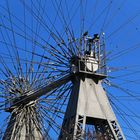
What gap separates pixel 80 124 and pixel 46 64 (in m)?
6.23

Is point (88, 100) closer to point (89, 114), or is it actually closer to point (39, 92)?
point (89, 114)

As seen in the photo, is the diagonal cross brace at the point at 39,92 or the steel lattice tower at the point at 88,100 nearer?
the steel lattice tower at the point at 88,100

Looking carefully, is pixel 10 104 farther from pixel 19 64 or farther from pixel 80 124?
pixel 80 124

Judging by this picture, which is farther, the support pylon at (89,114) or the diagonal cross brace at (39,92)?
the diagonal cross brace at (39,92)

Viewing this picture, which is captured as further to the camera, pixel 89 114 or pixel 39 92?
pixel 39 92

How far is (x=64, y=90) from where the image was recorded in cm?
2269

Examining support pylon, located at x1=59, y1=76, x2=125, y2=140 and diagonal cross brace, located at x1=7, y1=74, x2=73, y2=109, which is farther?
diagonal cross brace, located at x1=7, y1=74, x2=73, y2=109

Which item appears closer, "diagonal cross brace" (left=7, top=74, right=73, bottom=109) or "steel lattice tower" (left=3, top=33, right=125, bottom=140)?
"steel lattice tower" (left=3, top=33, right=125, bottom=140)

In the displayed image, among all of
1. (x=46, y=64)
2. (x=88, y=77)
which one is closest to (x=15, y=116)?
(x=46, y=64)

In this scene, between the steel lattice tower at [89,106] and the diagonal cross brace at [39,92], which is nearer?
the steel lattice tower at [89,106]

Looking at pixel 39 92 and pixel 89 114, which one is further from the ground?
pixel 39 92

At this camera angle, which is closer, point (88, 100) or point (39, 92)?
point (88, 100)

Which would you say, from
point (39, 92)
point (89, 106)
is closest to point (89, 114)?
point (89, 106)

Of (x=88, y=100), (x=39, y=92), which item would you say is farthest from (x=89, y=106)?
(x=39, y=92)
